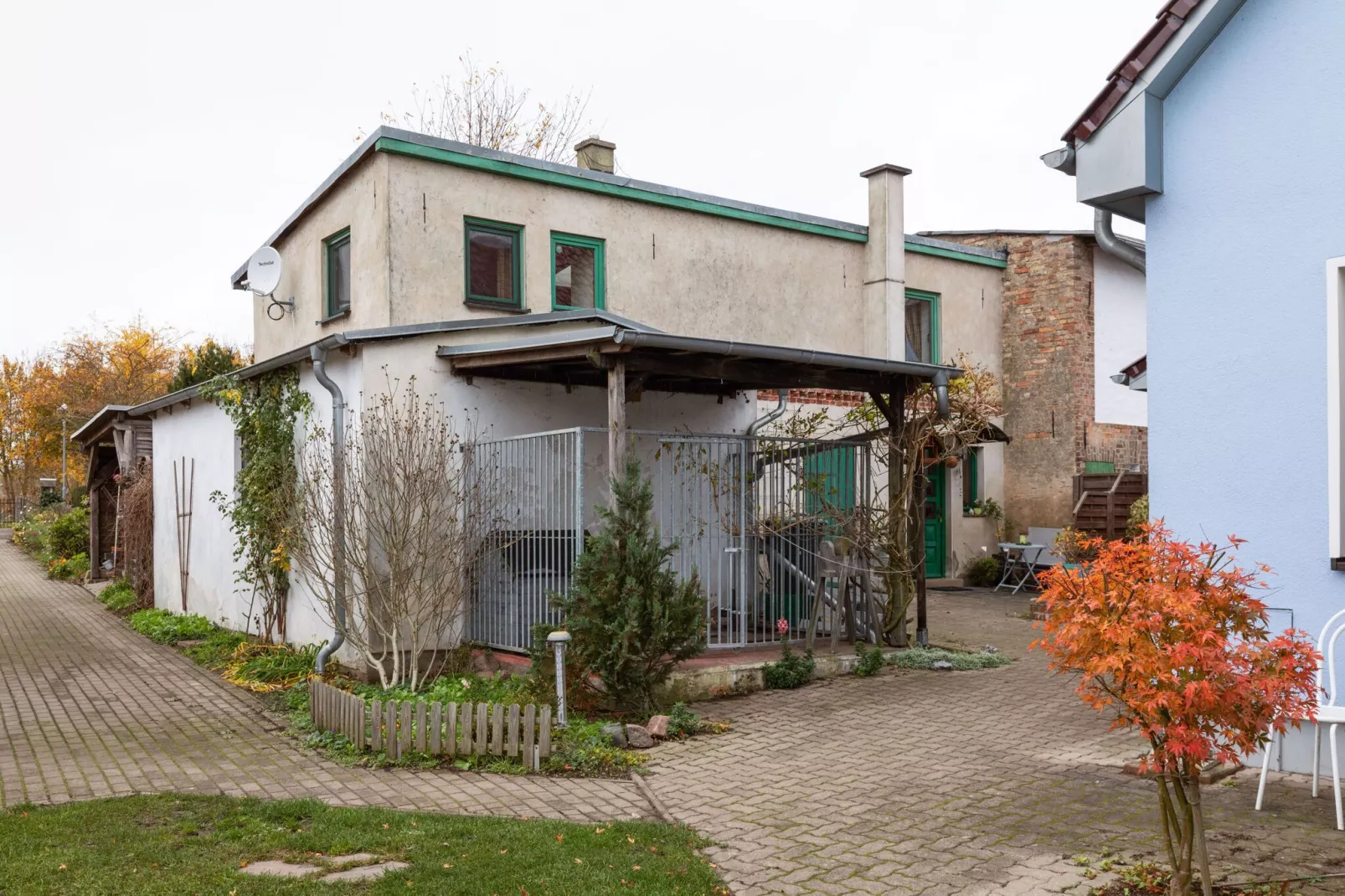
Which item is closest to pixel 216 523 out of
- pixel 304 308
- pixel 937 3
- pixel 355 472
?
pixel 304 308

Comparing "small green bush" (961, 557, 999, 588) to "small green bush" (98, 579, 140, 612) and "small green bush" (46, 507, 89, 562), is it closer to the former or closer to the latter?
"small green bush" (98, 579, 140, 612)

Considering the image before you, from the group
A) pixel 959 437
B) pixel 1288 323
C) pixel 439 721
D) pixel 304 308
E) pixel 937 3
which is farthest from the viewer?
pixel 304 308

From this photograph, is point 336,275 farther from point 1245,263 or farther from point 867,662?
point 1245,263

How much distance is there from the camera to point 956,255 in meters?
17.8

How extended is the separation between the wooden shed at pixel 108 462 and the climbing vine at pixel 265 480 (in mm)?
6095

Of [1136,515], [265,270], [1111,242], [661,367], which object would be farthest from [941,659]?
[265,270]

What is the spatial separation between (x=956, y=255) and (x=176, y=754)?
14.2m

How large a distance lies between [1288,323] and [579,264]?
8790 mm

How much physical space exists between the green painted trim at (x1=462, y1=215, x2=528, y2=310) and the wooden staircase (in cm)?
938

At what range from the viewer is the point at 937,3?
33.7ft

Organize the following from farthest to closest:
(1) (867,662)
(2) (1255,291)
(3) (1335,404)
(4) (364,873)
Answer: (1) (867,662)
(2) (1255,291)
(3) (1335,404)
(4) (364,873)

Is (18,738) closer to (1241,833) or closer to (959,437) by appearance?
(1241,833)

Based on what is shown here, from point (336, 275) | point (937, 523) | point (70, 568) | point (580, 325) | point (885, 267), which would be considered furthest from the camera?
point (70, 568)

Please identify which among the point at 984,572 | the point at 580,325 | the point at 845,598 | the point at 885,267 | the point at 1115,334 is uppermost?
the point at 885,267
